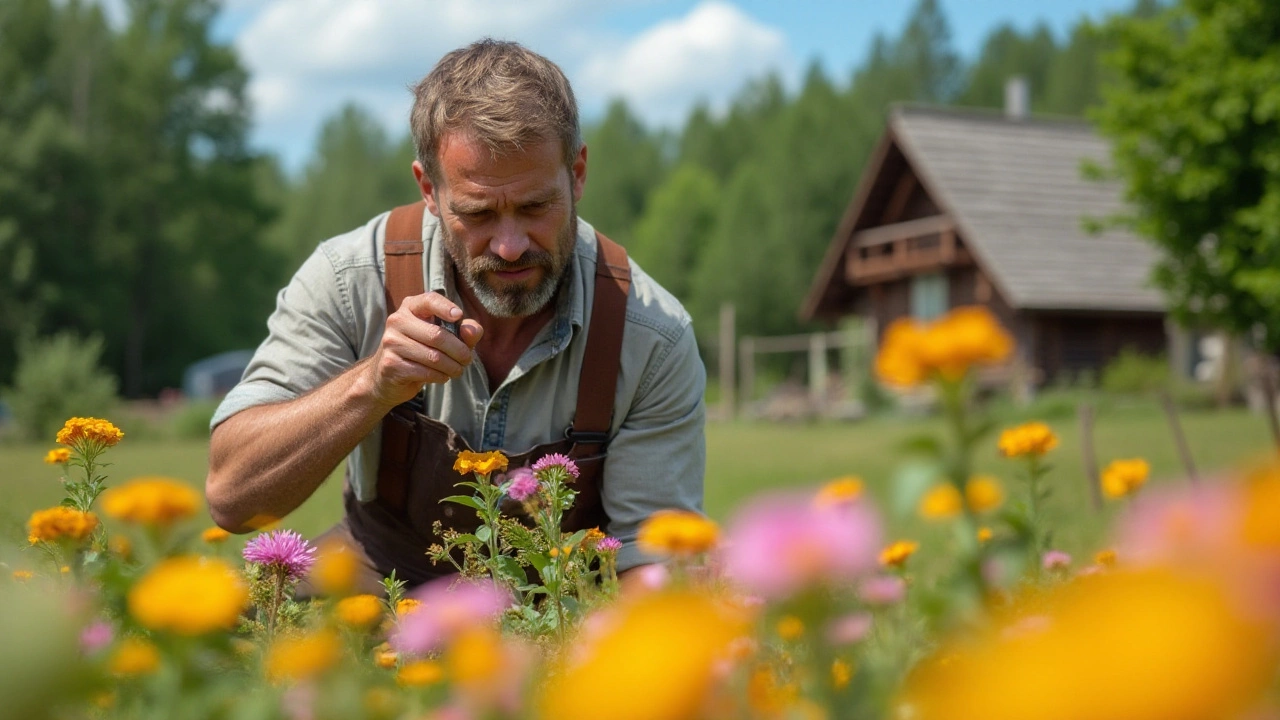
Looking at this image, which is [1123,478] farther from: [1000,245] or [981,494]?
[1000,245]

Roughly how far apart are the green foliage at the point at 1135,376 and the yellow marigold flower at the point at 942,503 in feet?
69.6

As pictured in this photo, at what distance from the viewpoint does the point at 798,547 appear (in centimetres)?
83

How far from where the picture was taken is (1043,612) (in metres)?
1.63

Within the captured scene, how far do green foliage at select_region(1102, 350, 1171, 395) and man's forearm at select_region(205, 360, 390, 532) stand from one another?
65.7 feet

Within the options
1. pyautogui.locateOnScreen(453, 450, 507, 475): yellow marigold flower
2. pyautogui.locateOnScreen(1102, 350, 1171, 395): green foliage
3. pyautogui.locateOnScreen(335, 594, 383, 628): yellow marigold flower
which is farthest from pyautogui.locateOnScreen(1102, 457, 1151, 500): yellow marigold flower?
pyautogui.locateOnScreen(1102, 350, 1171, 395): green foliage

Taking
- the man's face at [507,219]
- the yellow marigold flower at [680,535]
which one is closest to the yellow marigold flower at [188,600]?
the yellow marigold flower at [680,535]

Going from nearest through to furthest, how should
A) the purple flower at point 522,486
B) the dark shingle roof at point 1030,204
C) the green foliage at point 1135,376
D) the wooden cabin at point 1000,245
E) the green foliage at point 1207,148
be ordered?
the purple flower at point 522,486 → the green foliage at point 1207,148 → the green foliage at point 1135,376 → the dark shingle roof at point 1030,204 → the wooden cabin at point 1000,245

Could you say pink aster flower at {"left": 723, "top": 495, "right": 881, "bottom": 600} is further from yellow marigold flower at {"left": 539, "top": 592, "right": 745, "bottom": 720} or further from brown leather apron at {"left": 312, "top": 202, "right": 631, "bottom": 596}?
brown leather apron at {"left": 312, "top": 202, "right": 631, "bottom": 596}

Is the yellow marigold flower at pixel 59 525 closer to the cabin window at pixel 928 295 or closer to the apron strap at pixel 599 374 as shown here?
the apron strap at pixel 599 374

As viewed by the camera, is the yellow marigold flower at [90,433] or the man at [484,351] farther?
the man at [484,351]

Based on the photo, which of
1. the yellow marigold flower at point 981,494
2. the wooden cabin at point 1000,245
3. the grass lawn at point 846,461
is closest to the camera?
the yellow marigold flower at point 981,494

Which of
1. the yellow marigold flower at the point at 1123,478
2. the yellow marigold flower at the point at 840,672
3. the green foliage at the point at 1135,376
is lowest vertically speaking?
the green foliage at the point at 1135,376

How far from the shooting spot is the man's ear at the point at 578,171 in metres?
3.34

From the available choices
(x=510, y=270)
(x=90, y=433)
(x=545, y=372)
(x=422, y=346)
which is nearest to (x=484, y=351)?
(x=545, y=372)
